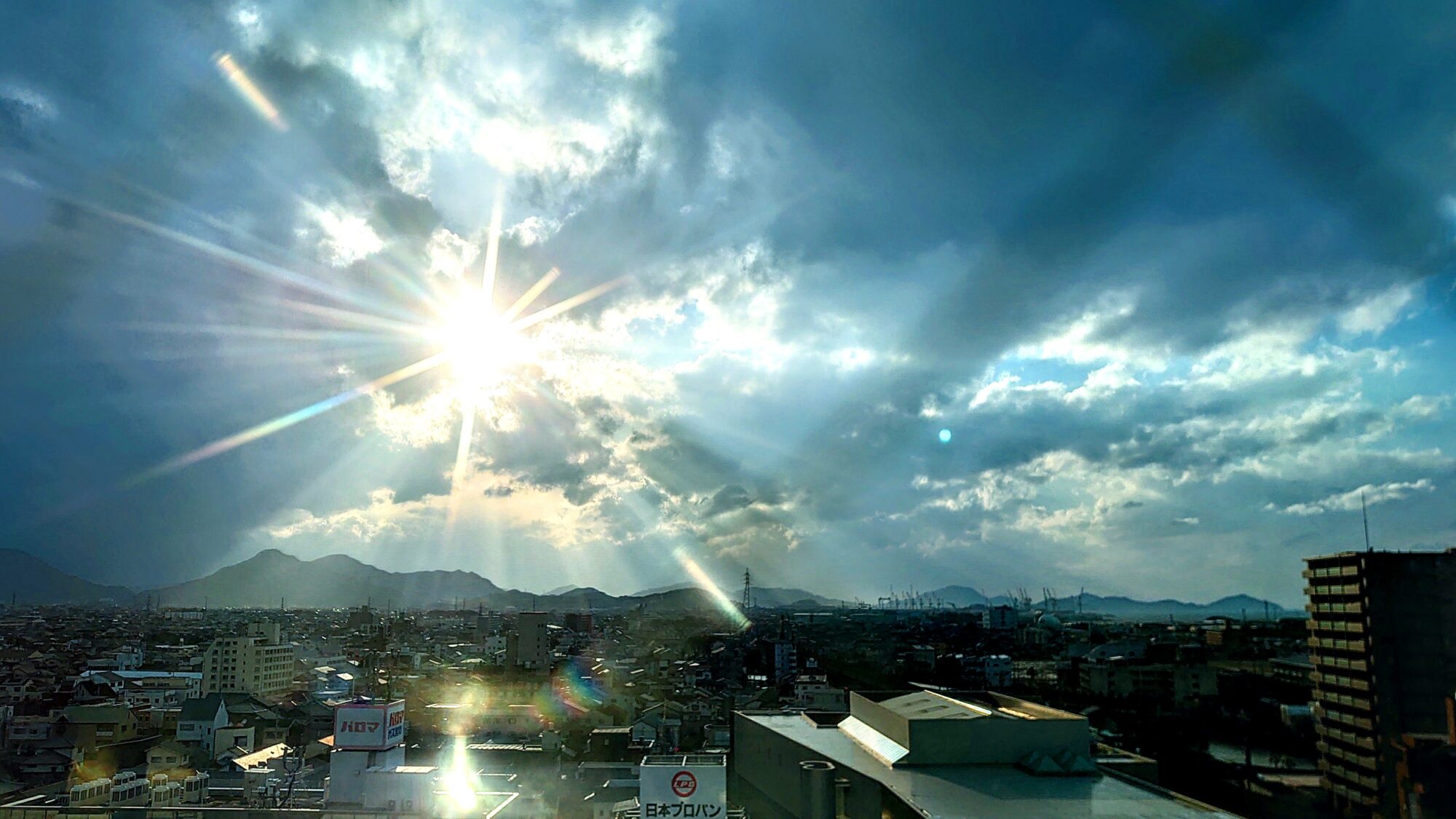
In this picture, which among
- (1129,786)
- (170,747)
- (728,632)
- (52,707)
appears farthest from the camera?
(728,632)

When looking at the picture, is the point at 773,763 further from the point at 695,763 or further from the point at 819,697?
the point at 819,697

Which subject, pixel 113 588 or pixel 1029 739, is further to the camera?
pixel 113 588

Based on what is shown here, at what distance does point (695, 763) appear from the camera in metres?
8.25

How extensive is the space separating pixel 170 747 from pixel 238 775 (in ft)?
15.6

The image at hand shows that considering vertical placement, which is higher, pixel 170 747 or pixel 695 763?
pixel 695 763

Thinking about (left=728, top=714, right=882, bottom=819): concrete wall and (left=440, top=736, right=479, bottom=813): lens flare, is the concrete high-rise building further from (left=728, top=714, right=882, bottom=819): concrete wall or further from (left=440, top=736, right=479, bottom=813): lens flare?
(left=440, top=736, right=479, bottom=813): lens flare

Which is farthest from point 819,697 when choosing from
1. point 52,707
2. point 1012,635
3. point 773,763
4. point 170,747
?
point 1012,635

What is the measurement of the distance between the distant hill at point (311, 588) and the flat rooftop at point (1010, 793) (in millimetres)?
143298

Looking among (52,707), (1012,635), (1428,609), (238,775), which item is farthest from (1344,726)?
(1012,635)

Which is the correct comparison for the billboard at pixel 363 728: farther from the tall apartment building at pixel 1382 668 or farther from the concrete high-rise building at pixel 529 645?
the concrete high-rise building at pixel 529 645

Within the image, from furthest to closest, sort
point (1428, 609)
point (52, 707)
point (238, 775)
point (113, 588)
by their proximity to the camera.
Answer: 1. point (113, 588)
2. point (52, 707)
3. point (1428, 609)
4. point (238, 775)

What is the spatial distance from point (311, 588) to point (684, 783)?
17680 cm

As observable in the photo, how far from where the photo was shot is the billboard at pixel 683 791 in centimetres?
812

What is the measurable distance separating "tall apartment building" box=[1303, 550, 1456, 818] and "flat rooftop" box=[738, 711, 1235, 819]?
38.7 feet
